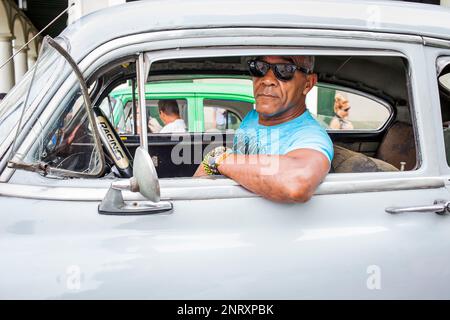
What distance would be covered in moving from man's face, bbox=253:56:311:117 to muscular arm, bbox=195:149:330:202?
1.35 ft

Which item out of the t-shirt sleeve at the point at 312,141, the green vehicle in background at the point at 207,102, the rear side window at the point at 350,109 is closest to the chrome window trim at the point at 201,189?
the t-shirt sleeve at the point at 312,141

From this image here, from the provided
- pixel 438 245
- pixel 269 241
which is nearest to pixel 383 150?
pixel 438 245

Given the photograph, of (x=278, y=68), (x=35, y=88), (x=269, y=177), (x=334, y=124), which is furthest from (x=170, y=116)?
(x=269, y=177)

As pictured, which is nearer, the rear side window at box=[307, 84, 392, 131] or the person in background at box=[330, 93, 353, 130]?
the rear side window at box=[307, 84, 392, 131]

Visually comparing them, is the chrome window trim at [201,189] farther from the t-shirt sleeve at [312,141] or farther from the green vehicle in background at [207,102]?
the green vehicle in background at [207,102]

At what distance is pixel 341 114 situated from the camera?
13.0ft

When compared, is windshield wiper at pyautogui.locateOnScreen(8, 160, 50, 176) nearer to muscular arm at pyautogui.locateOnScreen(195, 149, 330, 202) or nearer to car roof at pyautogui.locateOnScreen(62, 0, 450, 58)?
car roof at pyautogui.locateOnScreen(62, 0, 450, 58)

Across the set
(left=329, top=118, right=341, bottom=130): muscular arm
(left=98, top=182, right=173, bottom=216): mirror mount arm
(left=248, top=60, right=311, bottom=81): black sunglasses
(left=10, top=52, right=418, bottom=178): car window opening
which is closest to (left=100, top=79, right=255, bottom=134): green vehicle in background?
(left=10, top=52, right=418, bottom=178): car window opening

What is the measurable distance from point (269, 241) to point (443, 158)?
2.39 feet

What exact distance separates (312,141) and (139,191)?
0.70 metres

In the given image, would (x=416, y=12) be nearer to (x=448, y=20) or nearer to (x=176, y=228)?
(x=448, y=20)

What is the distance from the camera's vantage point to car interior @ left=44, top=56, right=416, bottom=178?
2.26 meters

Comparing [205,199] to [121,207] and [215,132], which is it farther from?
[215,132]

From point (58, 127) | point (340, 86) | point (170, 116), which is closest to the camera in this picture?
point (58, 127)
